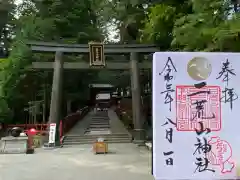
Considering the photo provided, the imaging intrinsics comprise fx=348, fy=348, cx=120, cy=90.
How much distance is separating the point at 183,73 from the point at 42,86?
21792 millimetres

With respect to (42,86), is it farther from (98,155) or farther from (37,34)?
(98,155)

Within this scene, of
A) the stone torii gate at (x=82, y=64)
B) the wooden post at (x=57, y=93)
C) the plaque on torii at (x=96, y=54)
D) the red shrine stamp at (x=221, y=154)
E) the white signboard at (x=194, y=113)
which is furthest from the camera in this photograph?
the plaque on torii at (x=96, y=54)

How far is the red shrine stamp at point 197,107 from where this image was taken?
14.6 ft

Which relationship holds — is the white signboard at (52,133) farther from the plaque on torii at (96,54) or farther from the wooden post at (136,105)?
the plaque on torii at (96,54)

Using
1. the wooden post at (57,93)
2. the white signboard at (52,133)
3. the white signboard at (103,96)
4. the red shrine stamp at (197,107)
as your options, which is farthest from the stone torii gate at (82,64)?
the white signboard at (103,96)

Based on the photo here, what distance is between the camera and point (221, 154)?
15.0 feet

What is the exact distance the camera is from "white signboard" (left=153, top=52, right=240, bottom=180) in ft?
14.4

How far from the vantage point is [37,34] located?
23047mm

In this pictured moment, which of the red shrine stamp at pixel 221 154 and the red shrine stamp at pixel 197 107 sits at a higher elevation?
the red shrine stamp at pixel 197 107

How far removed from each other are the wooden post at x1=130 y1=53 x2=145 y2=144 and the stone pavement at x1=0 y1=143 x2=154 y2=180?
1928 mm

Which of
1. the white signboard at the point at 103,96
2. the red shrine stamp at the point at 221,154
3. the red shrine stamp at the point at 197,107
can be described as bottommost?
the red shrine stamp at the point at 221,154

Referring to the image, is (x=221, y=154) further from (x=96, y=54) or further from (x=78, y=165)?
(x=96, y=54)

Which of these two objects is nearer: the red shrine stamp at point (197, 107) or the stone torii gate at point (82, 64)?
the red shrine stamp at point (197, 107)

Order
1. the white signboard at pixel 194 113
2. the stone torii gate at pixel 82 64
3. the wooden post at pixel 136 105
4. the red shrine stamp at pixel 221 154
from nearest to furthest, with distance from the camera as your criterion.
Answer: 1. the white signboard at pixel 194 113
2. the red shrine stamp at pixel 221 154
3. the wooden post at pixel 136 105
4. the stone torii gate at pixel 82 64
